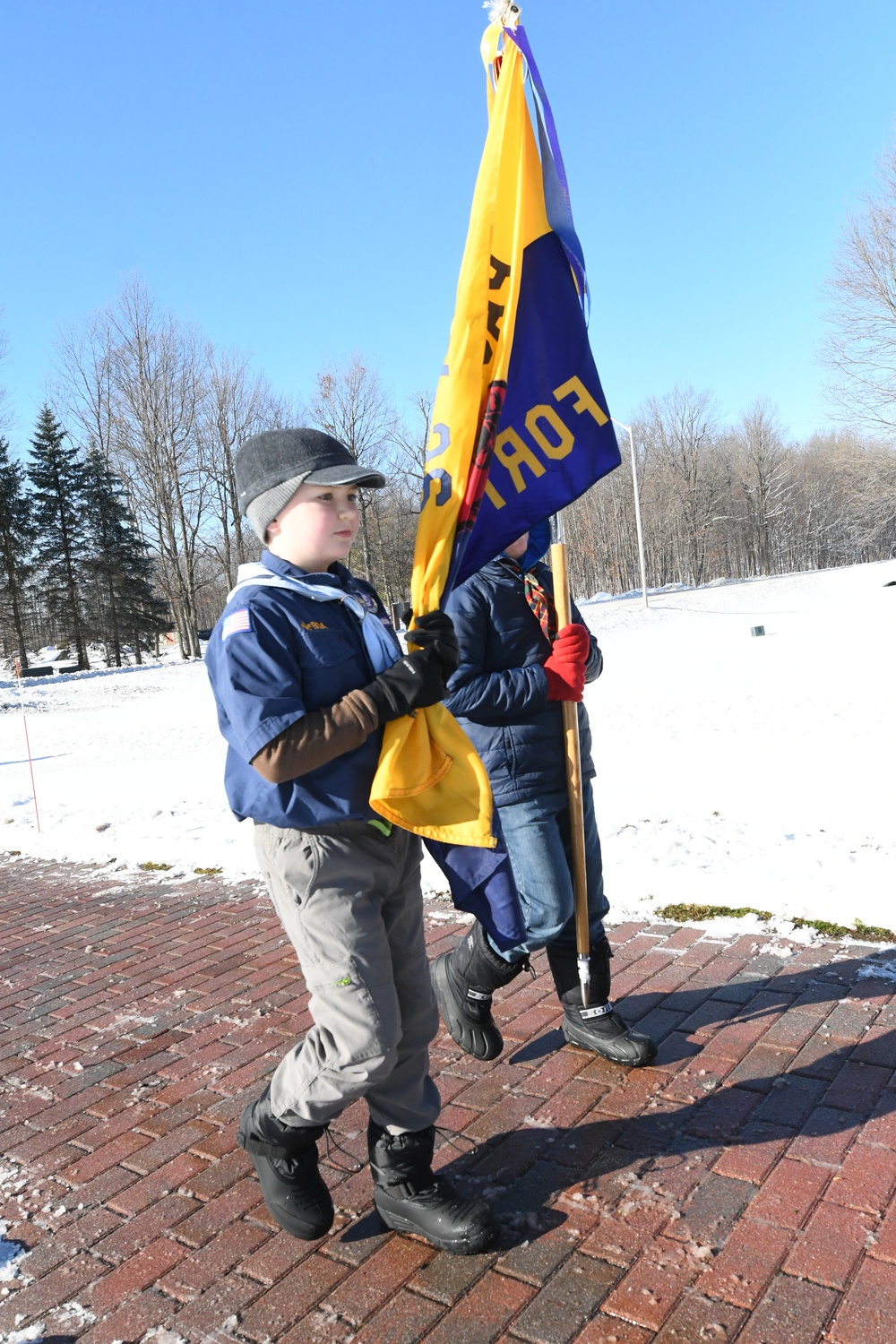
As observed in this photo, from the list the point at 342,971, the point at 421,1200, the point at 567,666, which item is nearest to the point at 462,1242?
the point at 421,1200

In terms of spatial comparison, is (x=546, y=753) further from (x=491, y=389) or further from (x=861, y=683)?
(x=861, y=683)

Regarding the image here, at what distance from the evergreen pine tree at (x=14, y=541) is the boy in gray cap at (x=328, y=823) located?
124 feet

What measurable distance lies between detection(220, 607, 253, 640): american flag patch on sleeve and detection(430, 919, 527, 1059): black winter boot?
1.48 m

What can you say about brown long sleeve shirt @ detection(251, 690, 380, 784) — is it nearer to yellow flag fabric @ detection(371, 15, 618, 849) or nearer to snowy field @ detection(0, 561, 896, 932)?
yellow flag fabric @ detection(371, 15, 618, 849)

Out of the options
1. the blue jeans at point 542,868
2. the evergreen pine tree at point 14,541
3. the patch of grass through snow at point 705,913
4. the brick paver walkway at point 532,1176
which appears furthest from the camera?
the evergreen pine tree at point 14,541

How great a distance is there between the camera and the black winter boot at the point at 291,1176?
7.76 ft

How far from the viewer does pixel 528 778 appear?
10.3 feet

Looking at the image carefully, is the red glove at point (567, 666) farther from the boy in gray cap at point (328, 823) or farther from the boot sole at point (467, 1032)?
the boot sole at point (467, 1032)

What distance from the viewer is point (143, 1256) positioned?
2467 millimetres

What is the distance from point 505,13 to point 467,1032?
338 centimetres

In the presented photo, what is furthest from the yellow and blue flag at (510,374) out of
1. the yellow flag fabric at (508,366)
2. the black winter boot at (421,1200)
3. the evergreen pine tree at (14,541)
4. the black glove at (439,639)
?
the evergreen pine tree at (14,541)

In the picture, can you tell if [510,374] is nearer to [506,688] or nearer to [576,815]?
[506,688]

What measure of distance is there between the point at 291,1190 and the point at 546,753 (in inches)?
58.7

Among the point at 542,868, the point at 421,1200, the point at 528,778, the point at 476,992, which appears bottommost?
the point at 421,1200
